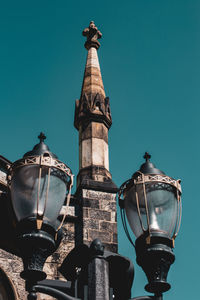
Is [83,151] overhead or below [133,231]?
overhead

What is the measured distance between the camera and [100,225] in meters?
8.12

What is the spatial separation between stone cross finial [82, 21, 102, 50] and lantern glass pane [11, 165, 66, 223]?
7168mm

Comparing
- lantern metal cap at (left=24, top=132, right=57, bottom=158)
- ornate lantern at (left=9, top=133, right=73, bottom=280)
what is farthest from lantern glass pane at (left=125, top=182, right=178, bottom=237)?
lantern metal cap at (left=24, top=132, right=57, bottom=158)

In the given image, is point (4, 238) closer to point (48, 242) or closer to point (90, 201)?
point (90, 201)

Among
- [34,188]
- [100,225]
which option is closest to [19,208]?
[34,188]

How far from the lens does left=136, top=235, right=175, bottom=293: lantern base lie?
387 centimetres

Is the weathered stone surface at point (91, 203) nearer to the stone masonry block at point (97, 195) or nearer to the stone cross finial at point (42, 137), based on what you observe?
the stone masonry block at point (97, 195)

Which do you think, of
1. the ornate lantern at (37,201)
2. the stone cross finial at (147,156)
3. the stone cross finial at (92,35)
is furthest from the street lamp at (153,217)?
the stone cross finial at (92,35)

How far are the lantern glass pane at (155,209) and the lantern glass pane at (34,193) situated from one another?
55 centimetres

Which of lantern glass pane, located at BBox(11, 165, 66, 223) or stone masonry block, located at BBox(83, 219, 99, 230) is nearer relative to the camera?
lantern glass pane, located at BBox(11, 165, 66, 223)

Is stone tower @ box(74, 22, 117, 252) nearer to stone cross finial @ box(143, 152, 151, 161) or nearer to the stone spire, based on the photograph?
the stone spire

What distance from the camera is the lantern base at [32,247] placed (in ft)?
11.8

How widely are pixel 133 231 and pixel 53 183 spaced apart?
721 mm

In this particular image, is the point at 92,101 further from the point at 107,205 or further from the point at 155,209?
the point at 155,209
